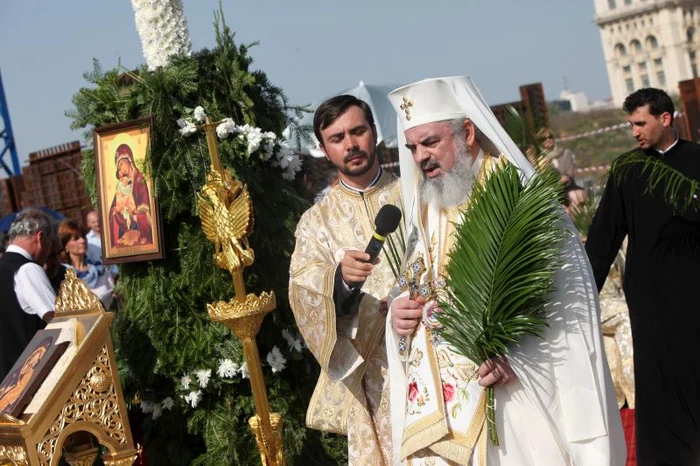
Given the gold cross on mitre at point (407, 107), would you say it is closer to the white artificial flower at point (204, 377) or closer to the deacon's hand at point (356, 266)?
the deacon's hand at point (356, 266)

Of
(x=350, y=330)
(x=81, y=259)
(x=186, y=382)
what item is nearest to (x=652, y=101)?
(x=350, y=330)

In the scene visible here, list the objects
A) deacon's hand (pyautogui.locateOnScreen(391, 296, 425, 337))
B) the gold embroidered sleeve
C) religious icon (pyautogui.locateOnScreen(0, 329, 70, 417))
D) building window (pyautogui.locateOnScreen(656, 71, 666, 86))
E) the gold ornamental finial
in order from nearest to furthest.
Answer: deacon's hand (pyautogui.locateOnScreen(391, 296, 425, 337)) → the gold embroidered sleeve → religious icon (pyautogui.locateOnScreen(0, 329, 70, 417)) → the gold ornamental finial → building window (pyautogui.locateOnScreen(656, 71, 666, 86))

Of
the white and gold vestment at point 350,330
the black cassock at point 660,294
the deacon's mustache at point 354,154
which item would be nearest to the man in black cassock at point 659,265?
the black cassock at point 660,294

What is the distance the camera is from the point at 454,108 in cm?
434

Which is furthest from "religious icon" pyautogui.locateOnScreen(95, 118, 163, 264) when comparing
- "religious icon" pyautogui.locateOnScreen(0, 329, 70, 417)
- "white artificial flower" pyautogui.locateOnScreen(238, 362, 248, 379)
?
"white artificial flower" pyautogui.locateOnScreen(238, 362, 248, 379)

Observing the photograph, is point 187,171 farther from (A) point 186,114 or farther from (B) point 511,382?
(B) point 511,382

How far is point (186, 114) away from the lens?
6062 mm

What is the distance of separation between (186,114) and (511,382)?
2715 millimetres

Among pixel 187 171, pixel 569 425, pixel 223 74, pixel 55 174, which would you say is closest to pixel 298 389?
pixel 187 171

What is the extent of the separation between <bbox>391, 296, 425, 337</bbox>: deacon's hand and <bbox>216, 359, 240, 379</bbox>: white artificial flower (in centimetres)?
192

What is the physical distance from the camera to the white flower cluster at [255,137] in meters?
6.00

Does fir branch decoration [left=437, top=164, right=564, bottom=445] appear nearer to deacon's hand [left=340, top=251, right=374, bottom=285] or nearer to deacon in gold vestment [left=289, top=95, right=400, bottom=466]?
deacon's hand [left=340, top=251, right=374, bottom=285]

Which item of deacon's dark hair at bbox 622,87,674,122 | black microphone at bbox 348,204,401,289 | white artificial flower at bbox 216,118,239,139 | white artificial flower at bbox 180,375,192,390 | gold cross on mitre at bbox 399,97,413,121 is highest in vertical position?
white artificial flower at bbox 216,118,239,139

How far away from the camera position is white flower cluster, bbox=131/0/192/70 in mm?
6117
